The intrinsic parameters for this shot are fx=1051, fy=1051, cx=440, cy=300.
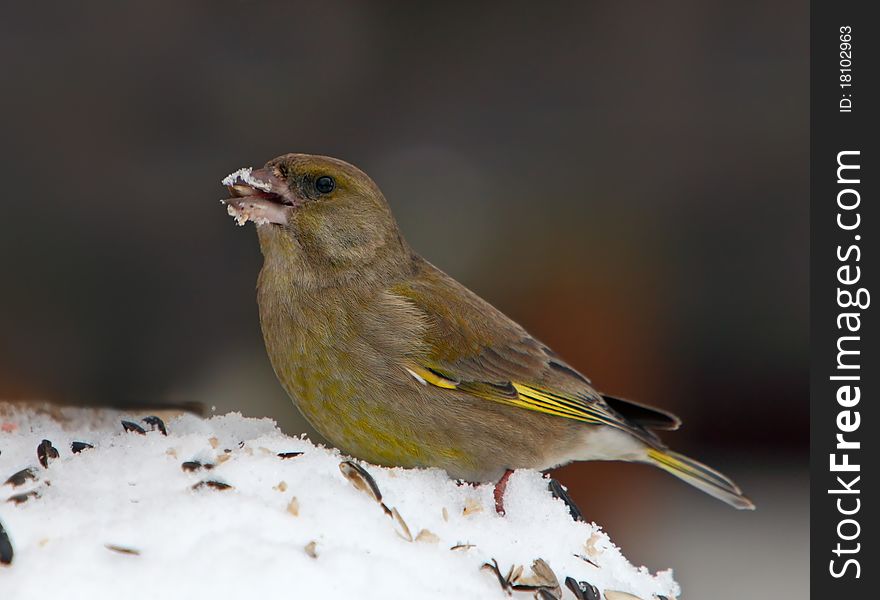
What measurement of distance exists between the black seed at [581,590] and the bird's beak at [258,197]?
990mm

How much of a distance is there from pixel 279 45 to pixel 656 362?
2061 mm

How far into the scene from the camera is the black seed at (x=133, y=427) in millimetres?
2063

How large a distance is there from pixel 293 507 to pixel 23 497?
0.44 metres

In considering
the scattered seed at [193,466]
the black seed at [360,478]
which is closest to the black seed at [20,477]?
the scattered seed at [193,466]

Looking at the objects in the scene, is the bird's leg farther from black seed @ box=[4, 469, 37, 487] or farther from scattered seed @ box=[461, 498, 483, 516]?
black seed @ box=[4, 469, 37, 487]

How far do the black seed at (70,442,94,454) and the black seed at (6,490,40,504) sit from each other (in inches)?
8.6

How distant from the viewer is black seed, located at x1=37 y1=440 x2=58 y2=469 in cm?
189

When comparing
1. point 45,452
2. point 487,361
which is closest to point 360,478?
point 45,452

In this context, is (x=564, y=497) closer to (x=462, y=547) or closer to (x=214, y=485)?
(x=462, y=547)

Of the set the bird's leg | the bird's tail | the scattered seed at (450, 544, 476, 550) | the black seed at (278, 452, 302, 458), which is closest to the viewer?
the scattered seed at (450, 544, 476, 550)

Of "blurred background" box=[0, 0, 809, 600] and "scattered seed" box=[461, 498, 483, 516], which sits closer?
"scattered seed" box=[461, 498, 483, 516]

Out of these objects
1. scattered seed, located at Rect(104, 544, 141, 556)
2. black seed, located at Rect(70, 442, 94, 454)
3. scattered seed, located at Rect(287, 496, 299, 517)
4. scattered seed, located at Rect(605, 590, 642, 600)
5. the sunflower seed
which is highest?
black seed, located at Rect(70, 442, 94, 454)

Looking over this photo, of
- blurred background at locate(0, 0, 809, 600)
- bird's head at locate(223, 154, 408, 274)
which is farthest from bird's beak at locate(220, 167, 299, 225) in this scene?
blurred background at locate(0, 0, 809, 600)

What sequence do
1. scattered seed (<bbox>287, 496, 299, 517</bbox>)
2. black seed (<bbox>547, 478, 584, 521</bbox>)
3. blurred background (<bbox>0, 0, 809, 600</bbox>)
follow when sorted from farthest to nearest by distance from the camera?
blurred background (<bbox>0, 0, 809, 600</bbox>), black seed (<bbox>547, 478, 584, 521</bbox>), scattered seed (<bbox>287, 496, 299, 517</bbox>)
